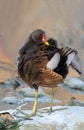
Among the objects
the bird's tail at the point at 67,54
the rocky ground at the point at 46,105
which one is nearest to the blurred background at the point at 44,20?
the rocky ground at the point at 46,105

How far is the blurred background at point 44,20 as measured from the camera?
6.18 meters

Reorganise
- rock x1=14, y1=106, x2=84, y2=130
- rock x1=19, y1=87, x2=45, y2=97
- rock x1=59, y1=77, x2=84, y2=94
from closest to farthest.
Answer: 1. rock x1=14, y1=106, x2=84, y2=130
2. rock x1=19, y1=87, x2=45, y2=97
3. rock x1=59, y1=77, x2=84, y2=94

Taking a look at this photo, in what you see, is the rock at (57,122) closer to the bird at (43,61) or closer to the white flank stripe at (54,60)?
the bird at (43,61)

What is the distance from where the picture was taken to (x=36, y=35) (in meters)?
2.71

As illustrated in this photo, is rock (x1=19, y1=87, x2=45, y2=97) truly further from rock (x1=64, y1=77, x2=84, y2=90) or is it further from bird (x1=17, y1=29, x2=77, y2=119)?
bird (x1=17, y1=29, x2=77, y2=119)

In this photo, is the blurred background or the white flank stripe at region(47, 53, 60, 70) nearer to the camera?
the white flank stripe at region(47, 53, 60, 70)

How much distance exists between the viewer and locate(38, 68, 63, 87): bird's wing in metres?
2.62

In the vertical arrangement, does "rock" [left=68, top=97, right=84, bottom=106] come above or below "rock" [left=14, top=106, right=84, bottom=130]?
below

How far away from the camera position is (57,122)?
2.74m

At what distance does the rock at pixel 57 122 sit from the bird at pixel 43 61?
19 cm

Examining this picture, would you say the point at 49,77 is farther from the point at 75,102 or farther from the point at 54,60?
the point at 75,102

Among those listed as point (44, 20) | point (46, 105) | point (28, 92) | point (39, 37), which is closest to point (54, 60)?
point (39, 37)

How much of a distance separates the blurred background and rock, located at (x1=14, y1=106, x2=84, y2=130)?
3.22 metres

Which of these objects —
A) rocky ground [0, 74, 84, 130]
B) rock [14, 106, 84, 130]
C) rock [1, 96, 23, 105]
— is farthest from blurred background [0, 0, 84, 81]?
rock [14, 106, 84, 130]
